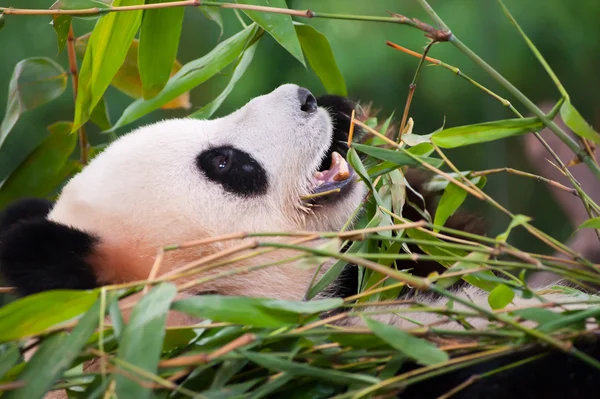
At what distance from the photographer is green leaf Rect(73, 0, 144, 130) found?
95 centimetres

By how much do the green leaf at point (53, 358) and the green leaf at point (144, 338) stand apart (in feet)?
0.11

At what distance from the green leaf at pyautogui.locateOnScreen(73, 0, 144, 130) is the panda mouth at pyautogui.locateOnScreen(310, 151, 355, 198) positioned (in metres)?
0.33

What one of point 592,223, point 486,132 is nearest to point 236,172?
point 486,132

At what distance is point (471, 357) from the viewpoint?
553 millimetres

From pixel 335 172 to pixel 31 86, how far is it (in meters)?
0.56

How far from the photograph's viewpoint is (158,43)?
0.98 meters

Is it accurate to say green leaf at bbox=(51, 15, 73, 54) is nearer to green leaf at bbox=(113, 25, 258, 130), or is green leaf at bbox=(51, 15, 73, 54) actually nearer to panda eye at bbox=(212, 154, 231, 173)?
green leaf at bbox=(113, 25, 258, 130)

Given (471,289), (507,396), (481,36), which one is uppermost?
(481,36)

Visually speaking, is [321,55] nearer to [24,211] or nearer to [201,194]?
[201,194]

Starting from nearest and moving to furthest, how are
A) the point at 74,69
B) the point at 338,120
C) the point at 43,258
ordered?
the point at 43,258 < the point at 338,120 < the point at 74,69

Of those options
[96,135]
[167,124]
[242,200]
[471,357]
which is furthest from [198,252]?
[96,135]

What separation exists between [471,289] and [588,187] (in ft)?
2.32

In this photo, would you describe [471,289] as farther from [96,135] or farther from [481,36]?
[96,135]

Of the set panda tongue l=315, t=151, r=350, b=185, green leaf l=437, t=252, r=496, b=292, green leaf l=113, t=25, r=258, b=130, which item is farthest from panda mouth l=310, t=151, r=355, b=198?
green leaf l=437, t=252, r=496, b=292
